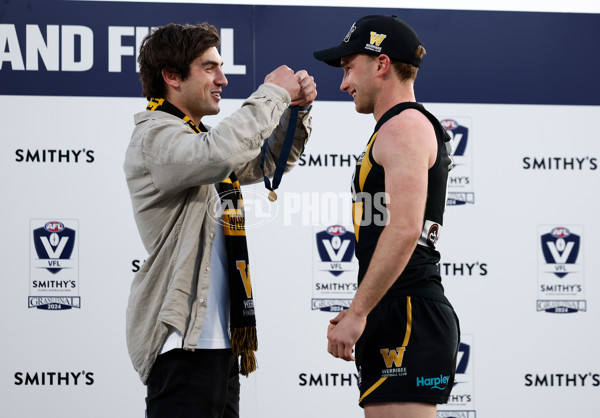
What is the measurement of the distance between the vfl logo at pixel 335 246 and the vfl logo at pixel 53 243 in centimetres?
123

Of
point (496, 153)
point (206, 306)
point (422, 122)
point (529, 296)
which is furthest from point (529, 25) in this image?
point (206, 306)

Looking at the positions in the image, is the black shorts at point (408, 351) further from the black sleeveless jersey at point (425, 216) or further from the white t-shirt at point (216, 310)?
the white t-shirt at point (216, 310)

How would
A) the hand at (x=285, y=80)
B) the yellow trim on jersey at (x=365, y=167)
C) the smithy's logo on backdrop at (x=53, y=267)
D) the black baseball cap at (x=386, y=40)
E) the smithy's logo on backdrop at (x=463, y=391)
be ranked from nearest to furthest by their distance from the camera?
the yellow trim on jersey at (x=365, y=167) → the black baseball cap at (x=386, y=40) → the hand at (x=285, y=80) → the smithy's logo on backdrop at (x=53, y=267) → the smithy's logo on backdrop at (x=463, y=391)

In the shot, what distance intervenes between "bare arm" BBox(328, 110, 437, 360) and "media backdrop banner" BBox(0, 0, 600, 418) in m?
1.84

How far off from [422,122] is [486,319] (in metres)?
2.08

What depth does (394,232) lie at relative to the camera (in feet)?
5.84

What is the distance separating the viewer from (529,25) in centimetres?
383

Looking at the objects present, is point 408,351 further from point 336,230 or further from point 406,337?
point 336,230

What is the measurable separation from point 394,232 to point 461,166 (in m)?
2.08

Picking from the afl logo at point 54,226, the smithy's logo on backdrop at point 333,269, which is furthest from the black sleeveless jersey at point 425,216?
the afl logo at point 54,226

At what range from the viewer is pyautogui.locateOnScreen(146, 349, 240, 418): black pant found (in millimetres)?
1938

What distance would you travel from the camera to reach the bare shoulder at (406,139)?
180 centimetres

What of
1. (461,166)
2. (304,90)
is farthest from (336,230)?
(304,90)

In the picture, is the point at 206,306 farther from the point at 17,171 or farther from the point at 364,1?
the point at 364,1
